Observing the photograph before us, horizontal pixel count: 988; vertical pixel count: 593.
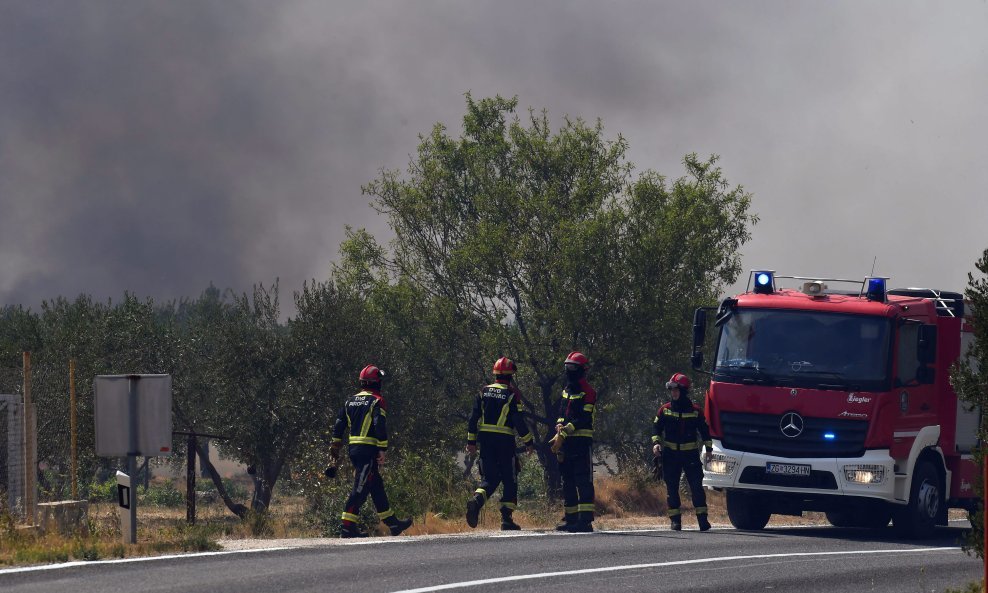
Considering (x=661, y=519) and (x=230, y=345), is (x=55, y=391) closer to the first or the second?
(x=230, y=345)

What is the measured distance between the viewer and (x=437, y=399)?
3334cm

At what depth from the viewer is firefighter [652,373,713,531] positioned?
1423cm

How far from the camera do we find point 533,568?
9430 millimetres

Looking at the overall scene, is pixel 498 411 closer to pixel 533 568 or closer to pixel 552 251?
pixel 533 568

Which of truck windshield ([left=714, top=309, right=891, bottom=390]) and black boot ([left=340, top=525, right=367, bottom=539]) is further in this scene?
truck windshield ([left=714, top=309, right=891, bottom=390])

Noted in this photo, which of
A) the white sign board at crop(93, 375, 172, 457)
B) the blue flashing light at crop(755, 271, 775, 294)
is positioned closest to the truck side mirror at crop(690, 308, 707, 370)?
the blue flashing light at crop(755, 271, 775, 294)

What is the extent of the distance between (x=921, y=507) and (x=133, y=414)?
8.82 metres

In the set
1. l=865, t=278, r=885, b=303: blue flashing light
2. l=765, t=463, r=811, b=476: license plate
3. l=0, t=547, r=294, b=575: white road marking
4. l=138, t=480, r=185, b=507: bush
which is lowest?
l=138, t=480, r=185, b=507: bush

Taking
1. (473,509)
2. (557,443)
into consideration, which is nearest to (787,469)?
(557,443)

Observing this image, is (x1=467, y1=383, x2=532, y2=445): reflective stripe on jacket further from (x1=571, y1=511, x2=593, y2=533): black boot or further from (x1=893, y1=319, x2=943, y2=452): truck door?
(x1=893, y1=319, x2=943, y2=452): truck door

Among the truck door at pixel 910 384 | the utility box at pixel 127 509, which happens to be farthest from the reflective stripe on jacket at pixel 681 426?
the utility box at pixel 127 509

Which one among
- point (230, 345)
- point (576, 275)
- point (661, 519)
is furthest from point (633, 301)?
point (661, 519)

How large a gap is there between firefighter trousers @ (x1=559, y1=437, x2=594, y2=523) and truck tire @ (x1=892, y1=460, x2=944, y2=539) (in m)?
3.62

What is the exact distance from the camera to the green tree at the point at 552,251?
32719 mm
